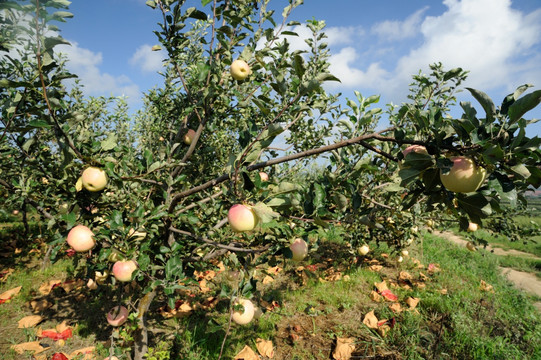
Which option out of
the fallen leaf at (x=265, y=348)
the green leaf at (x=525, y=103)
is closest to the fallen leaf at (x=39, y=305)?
the fallen leaf at (x=265, y=348)

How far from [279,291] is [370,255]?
259 cm

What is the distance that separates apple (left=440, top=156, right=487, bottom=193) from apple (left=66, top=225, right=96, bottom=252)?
79.0 inches

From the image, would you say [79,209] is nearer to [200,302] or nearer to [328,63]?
[200,302]

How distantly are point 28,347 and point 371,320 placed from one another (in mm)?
3718

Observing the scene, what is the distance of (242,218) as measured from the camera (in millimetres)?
1324

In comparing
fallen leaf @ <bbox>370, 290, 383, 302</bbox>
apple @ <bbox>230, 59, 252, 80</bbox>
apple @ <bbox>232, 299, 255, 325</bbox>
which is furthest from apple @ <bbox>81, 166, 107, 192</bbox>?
fallen leaf @ <bbox>370, 290, 383, 302</bbox>

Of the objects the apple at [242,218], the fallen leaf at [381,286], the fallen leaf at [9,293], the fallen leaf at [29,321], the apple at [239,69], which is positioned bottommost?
the fallen leaf at [29,321]

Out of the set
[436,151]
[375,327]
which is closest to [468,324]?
[375,327]

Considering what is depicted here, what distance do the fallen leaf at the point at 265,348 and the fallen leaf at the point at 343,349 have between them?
A: 644 millimetres

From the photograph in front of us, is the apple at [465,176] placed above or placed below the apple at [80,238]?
above

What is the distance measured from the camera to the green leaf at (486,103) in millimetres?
953

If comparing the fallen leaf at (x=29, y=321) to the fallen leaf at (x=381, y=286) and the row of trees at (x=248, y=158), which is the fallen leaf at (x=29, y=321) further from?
the fallen leaf at (x=381, y=286)

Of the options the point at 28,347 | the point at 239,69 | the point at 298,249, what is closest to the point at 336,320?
the point at 298,249

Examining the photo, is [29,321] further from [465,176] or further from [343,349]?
[465,176]
